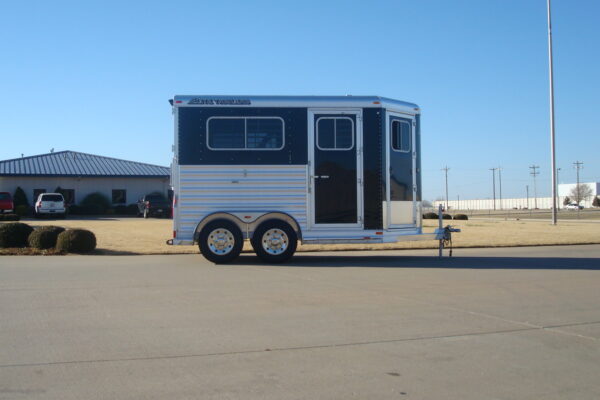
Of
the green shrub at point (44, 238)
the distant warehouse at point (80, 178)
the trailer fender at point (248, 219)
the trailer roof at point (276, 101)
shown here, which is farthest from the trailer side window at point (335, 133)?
the distant warehouse at point (80, 178)

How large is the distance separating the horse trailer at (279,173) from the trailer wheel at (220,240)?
0.02 m

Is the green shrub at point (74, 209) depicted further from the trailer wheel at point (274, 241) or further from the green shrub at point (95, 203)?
the trailer wheel at point (274, 241)

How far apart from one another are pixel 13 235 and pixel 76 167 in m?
34.0

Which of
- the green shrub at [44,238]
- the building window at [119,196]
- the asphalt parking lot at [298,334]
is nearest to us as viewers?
the asphalt parking lot at [298,334]

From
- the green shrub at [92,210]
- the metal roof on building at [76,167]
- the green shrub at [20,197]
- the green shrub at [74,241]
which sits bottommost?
the green shrub at [74,241]

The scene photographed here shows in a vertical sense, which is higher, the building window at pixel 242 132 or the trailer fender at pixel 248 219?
the building window at pixel 242 132

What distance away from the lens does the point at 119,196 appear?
1897 inches

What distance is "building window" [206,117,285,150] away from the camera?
13172 millimetres

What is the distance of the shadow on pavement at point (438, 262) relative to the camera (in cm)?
1302

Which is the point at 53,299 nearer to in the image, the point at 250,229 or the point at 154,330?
the point at 154,330

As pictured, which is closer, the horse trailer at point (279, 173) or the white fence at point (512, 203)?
the horse trailer at point (279, 173)

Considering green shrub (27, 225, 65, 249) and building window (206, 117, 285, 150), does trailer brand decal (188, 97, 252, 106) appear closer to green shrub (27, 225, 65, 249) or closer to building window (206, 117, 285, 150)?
building window (206, 117, 285, 150)

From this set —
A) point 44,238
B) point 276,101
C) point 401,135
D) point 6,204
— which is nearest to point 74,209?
point 6,204

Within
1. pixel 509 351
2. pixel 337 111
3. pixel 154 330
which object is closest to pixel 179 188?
pixel 337 111
